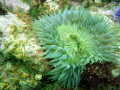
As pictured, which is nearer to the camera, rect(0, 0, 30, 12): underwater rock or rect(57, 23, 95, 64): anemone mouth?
rect(57, 23, 95, 64): anemone mouth

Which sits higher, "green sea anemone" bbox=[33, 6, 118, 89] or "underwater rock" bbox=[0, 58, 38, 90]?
"green sea anemone" bbox=[33, 6, 118, 89]

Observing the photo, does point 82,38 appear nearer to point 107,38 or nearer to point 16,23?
point 107,38

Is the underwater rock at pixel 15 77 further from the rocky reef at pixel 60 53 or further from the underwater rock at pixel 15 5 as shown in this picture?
the underwater rock at pixel 15 5

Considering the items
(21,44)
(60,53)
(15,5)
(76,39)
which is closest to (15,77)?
(21,44)

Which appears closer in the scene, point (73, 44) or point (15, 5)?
point (73, 44)

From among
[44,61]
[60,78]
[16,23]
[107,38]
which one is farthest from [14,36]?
[107,38]

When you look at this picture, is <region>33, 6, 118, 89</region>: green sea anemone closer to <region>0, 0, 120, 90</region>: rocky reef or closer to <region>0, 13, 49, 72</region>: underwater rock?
<region>0, 0, 120, 90</region>: rocky reef

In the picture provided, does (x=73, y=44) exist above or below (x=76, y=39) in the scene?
below

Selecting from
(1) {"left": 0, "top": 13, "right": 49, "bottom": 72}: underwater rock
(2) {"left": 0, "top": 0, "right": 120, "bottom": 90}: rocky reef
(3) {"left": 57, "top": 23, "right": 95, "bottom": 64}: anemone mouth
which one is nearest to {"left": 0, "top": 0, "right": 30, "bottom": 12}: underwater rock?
(2) {"left": 0, "top": 0, "right": 120, "bottom": 90}: rocky reef

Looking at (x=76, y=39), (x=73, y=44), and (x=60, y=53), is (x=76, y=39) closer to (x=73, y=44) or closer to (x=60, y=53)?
(x=73, y=44)
